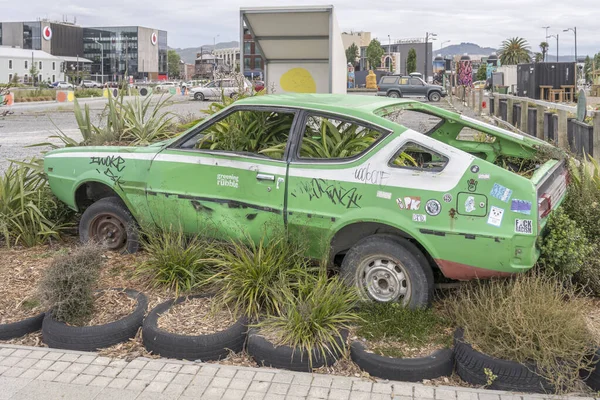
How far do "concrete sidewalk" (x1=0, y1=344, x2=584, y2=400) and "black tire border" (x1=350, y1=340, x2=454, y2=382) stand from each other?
0.06m

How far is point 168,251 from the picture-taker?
550 cm

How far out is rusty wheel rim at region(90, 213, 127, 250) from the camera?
21.0ft

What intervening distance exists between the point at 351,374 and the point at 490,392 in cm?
87

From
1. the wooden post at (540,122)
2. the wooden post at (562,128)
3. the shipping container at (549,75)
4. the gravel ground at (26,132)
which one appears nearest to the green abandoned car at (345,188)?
the gravel ground at (26,132)

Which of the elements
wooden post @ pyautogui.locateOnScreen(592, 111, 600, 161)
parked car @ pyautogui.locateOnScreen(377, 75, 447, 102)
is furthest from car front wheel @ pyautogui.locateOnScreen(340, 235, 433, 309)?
parked car @ pyautogui.locateOnScreen(377, 75, 447, 102)

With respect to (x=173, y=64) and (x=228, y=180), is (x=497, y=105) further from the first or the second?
(x=173, y=64)

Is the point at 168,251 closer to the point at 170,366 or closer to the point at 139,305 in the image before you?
the point at 139,305

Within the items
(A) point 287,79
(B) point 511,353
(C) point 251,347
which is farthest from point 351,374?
(A) point 287,79

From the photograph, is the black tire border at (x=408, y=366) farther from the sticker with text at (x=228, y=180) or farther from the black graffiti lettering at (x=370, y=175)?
the sticker with text at (x=228, y=180)

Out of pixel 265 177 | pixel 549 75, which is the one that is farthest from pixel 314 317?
pixel 549 75

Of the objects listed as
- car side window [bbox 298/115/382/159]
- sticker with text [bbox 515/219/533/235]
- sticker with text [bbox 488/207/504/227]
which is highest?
car side window [bbox 298/115/382/159]

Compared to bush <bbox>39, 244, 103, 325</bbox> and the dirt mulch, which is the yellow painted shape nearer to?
the dirt mulch

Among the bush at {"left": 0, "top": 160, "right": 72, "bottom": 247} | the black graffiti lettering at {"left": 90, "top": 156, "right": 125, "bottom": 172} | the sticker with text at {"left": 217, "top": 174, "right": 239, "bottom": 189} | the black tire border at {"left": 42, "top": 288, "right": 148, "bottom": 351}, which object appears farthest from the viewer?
the bush at {"left": 0, "top": 160, "right": 72, "bottom": 247}

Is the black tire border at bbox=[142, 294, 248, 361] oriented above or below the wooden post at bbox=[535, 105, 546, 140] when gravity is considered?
below
